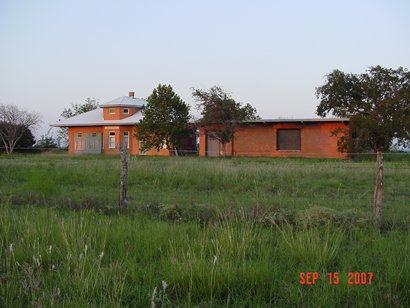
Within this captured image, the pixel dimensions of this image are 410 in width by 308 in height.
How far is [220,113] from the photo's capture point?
1329 inches

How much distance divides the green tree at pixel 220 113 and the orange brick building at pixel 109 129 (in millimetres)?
8491

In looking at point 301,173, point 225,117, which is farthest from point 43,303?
point 225,117

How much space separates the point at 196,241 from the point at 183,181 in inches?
372

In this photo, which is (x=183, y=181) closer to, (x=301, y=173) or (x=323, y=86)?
(x=301, y=173)

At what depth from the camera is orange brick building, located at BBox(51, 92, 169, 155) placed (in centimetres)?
4291

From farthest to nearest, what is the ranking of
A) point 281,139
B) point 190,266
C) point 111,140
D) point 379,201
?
point 111,140 < point 281,139 < point 379,201 < point 190,266

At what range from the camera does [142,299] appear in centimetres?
421

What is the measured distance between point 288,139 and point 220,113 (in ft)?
21.5

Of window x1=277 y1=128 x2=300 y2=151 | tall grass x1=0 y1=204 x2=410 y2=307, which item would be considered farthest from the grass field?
window x1=277 y1=128 x2=300 y2=151

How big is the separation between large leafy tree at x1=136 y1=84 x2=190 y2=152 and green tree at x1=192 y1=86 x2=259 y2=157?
3.11 meters

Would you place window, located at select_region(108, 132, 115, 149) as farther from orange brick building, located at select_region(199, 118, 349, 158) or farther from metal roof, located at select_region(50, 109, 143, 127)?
orange brick building, located at select_region(199, 118, 349, 158)
